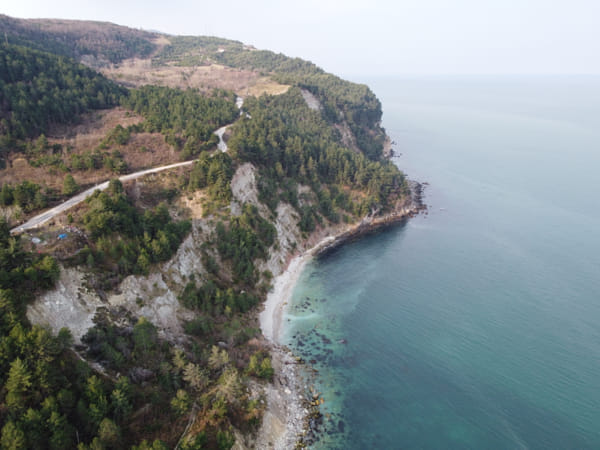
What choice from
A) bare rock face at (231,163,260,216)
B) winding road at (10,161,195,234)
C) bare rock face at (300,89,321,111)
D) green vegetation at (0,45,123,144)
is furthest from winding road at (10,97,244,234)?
bare rock face at (300,89,321,111)

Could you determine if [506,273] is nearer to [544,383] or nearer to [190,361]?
[544,383]

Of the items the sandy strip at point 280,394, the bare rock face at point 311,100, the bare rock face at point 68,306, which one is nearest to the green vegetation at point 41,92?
the bare rock face at point 68,306

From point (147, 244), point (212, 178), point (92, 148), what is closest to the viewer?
point (147, 244)

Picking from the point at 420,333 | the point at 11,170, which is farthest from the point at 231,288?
the point at 11,170

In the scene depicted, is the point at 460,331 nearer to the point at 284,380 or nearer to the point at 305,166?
the point at 284,380

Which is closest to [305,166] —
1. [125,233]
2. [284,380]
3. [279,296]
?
[279,296]

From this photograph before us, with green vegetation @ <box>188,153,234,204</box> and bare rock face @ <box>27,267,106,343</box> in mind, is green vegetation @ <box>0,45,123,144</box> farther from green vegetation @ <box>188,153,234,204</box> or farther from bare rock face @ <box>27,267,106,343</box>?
bare rock face @ <box>27,267,106,343</box>
